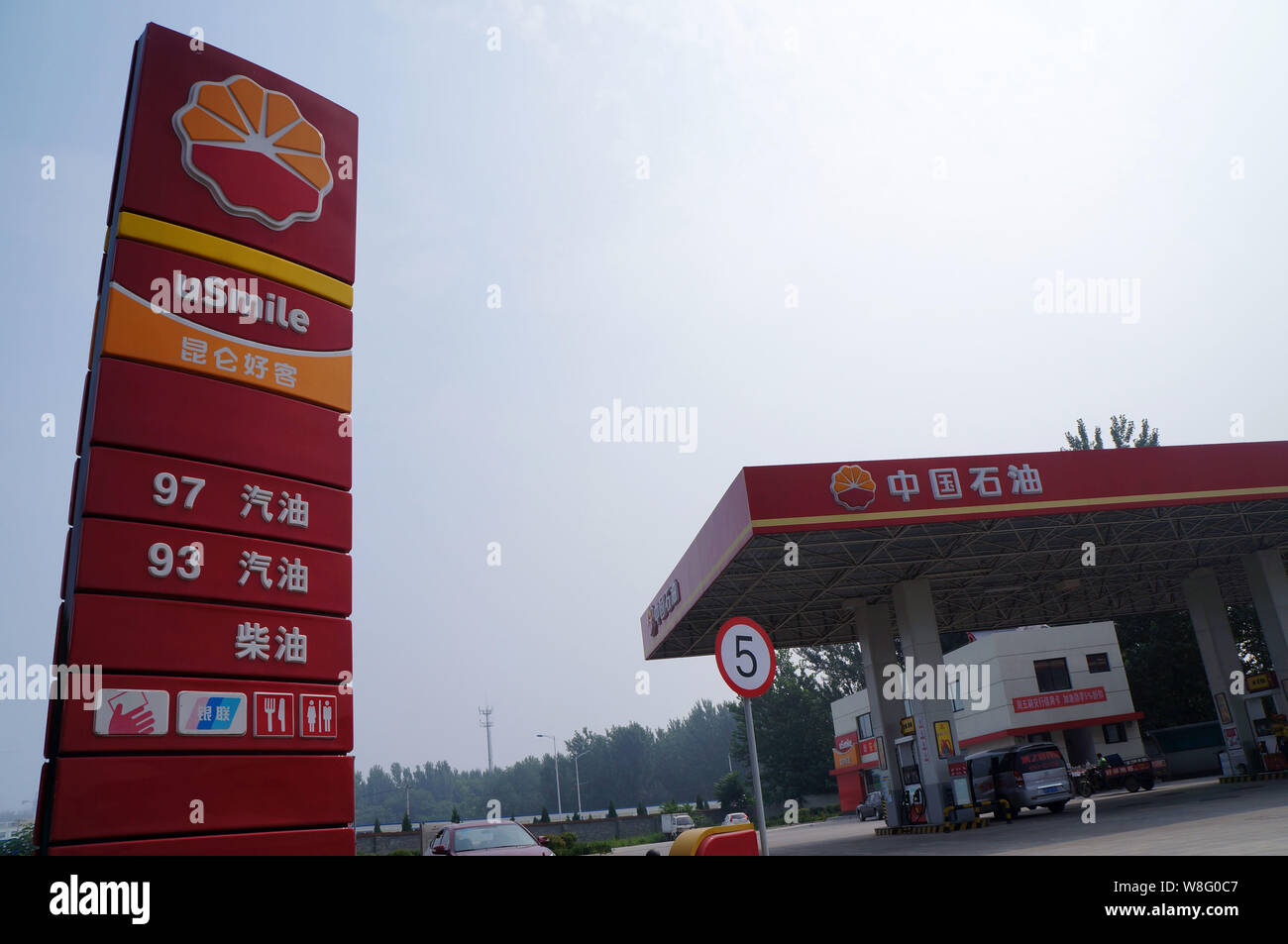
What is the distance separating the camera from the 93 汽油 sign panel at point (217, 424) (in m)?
6.96

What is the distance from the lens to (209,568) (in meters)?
7.10

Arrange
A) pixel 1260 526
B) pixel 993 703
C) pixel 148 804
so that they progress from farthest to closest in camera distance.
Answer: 1. pixel 993 703
2. pixel 1260 526
3. pixel 148 804

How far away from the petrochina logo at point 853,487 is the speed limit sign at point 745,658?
11.4m

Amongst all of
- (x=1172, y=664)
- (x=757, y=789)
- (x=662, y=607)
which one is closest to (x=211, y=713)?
(x=757, y=789)

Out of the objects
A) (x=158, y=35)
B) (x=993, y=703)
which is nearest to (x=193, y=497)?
(x=158, y=35)

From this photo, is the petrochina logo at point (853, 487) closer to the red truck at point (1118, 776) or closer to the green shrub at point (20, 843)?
the green shrub at point (20, 843)

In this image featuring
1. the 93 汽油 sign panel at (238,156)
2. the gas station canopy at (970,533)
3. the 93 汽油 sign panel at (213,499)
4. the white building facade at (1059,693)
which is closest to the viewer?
the 93 汽油 sign panel at (213,499)

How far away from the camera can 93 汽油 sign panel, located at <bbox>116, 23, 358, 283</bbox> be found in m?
7.80

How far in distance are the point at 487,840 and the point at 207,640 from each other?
21.8ft

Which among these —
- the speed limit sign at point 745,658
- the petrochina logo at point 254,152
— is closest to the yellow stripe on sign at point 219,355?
the petrochina logo at point 254,152

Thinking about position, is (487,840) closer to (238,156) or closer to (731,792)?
(238,156)
